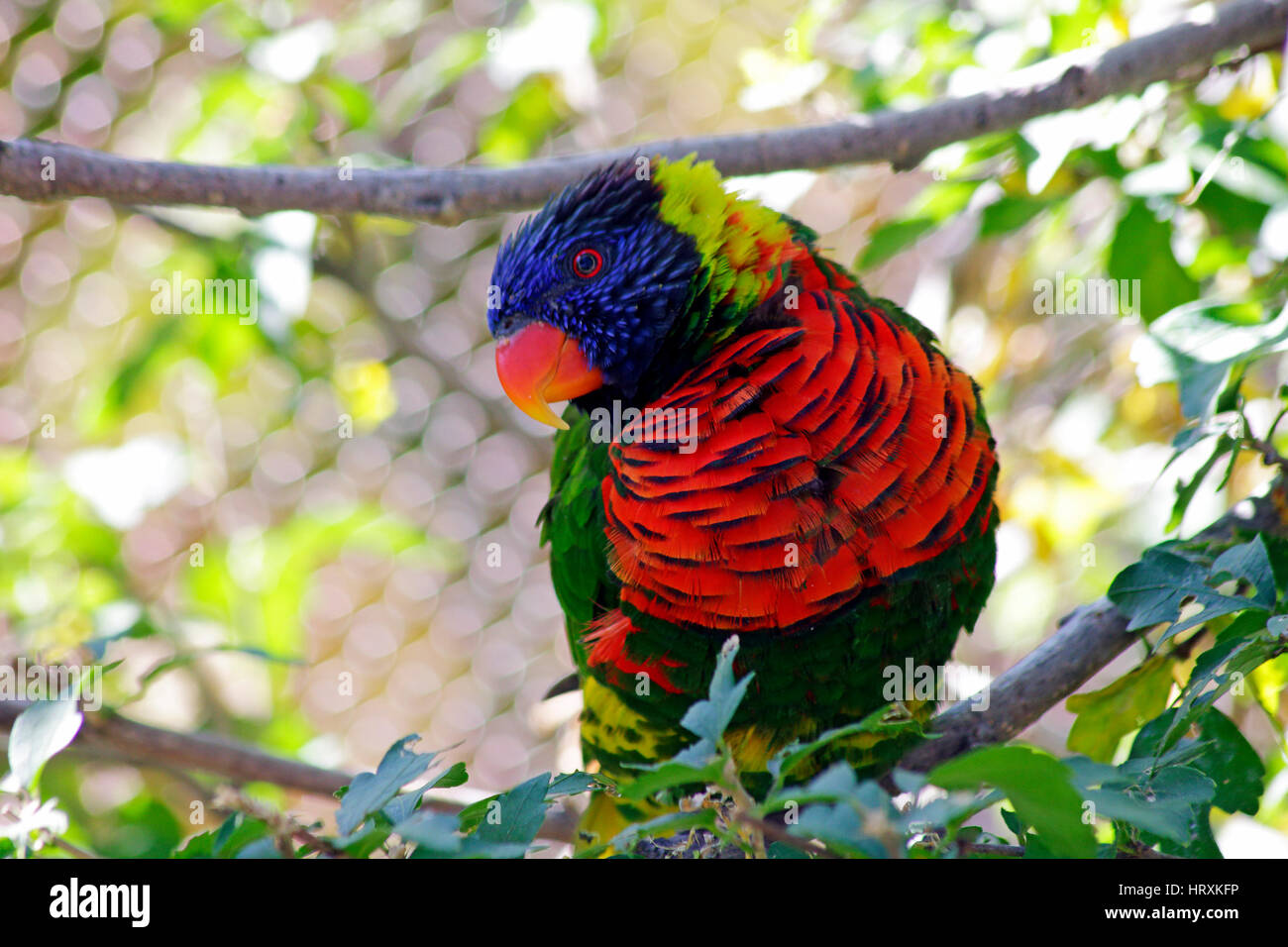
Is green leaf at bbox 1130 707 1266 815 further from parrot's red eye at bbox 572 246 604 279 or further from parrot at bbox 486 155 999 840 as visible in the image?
parrot's red eye at bbox 572 246 604 279

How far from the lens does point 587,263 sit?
4.82ft

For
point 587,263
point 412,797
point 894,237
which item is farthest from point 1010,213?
point 412,797

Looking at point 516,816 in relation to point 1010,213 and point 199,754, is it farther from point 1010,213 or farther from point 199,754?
point 1010,213

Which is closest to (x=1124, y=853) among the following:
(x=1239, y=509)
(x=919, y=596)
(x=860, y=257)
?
(x=919, y=596)

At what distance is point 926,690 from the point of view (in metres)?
1.48

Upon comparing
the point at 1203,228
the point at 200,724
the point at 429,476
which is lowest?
the point at 200,724

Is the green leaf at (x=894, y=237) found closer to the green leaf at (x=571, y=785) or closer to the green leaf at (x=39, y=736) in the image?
the green leaf at (x=571, y=785)

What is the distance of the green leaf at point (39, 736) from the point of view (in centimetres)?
93

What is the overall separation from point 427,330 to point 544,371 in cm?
229

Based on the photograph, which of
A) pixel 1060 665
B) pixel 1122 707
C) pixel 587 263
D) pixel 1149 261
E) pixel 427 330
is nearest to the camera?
pixel 1122 707

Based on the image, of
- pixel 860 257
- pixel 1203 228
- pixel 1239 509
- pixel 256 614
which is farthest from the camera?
pixel 256 614

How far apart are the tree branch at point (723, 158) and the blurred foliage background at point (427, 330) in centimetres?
6

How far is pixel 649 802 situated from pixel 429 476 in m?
2.42
